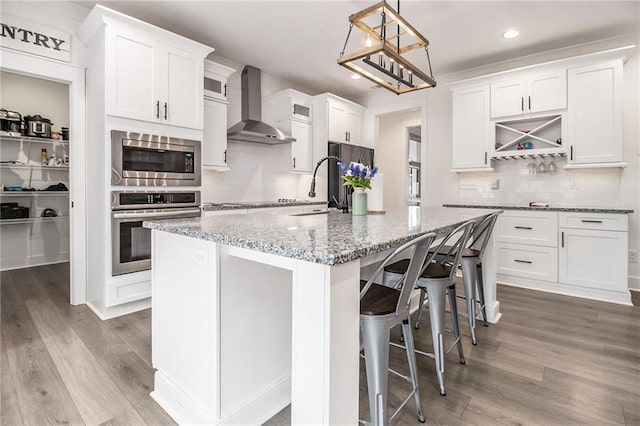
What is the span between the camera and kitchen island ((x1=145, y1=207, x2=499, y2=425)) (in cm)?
98

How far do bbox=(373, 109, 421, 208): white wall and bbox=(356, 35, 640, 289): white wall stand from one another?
115cm

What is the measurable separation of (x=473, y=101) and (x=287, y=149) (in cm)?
261

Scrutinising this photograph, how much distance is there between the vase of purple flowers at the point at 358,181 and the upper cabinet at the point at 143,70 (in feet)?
6.12

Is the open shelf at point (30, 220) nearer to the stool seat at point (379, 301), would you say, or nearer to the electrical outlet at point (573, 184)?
the stool seat at point (379, 301)

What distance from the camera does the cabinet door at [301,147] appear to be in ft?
15.9

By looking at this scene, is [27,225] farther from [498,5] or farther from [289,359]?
[498,5]

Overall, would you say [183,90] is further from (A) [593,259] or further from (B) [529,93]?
(A) [593,259]

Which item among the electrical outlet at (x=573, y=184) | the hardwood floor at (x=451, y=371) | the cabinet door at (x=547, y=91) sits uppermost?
the cabinet door at (x=547, y=91)

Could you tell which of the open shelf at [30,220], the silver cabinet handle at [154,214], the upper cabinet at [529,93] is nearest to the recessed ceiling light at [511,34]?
the upper cabinet at [529,93]

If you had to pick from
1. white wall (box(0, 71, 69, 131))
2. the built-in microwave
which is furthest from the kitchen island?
white wall (box(0, 71, 69, 131))

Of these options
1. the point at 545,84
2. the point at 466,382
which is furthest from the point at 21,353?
the point at 545,84

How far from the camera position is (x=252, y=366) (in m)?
1.51

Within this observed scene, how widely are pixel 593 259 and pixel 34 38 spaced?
5.66m

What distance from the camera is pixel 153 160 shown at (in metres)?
3.01
